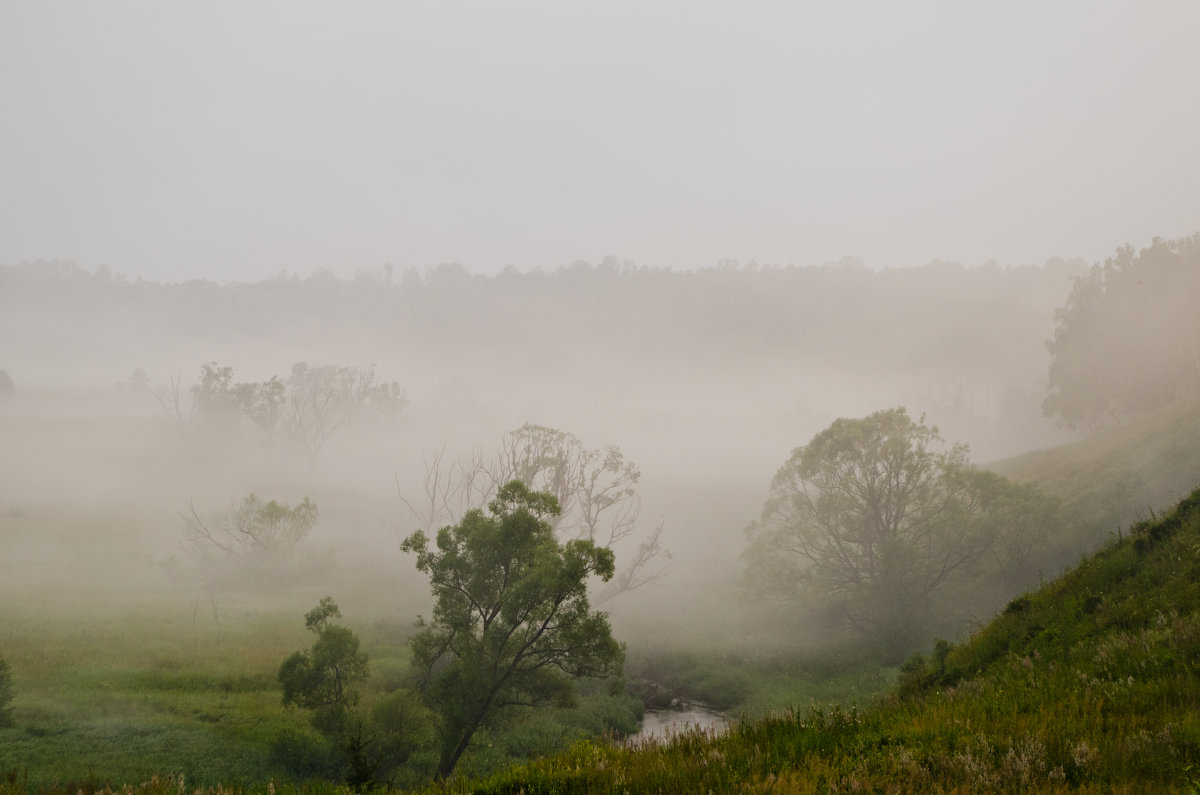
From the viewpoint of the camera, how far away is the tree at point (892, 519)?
36.6 meters

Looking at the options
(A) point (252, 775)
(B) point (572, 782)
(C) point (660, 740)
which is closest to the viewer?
(B) point (572, 782)

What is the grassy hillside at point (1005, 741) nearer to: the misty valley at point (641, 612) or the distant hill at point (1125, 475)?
the misty valley at point (641, 612)

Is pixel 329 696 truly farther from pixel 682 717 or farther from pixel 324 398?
pixel 324 398

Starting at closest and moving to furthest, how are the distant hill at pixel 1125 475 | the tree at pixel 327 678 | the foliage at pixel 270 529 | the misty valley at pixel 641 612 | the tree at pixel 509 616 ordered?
the misty valley at pixel 641 612, the tree at pixel 509 616, the tree at pixel 327 678, the distant hill at pixel 1125 475, the foliage at pixel 270 529

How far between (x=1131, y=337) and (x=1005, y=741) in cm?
7637

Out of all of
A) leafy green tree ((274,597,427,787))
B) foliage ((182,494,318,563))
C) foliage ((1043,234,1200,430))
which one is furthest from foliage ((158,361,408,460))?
foliage ((1043,234,1200,430))

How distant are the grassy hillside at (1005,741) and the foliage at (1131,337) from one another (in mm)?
67105

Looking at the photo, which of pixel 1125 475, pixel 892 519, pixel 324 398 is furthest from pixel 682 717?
pixel 324 398

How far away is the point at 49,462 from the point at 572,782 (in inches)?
4654

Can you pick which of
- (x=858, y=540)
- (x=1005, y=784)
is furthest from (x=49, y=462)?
(x=1005, y=784)

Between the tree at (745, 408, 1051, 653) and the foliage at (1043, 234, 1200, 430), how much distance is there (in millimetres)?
37087

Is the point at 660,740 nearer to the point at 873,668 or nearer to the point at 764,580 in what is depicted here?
the point at 873,668

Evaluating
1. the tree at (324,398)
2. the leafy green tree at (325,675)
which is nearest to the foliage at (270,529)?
the leafy green tree at (325,675)

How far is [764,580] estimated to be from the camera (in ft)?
134
